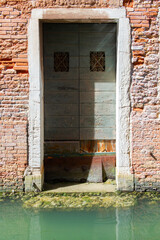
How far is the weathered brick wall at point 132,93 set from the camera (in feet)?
13.9

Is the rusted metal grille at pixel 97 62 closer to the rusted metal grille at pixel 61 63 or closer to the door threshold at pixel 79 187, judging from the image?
the rusted metal grille at pixel 61 63

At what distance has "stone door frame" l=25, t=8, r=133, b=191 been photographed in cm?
421

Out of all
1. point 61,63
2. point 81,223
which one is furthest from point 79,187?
point 61,63

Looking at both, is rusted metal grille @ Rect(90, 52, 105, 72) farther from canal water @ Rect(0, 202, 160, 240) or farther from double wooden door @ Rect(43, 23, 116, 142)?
canal water @ Rect(0, 202, 160, 240)

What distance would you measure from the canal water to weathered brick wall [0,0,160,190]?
69 centimetres

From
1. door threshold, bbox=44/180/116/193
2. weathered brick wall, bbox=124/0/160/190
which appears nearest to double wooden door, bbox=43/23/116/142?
weathered brick wall, bbox=124/0/160/190

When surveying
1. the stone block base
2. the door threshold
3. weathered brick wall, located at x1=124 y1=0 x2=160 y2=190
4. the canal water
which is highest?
weathered brick wall, located at x1=124 y1=0 x2=160 y2=190

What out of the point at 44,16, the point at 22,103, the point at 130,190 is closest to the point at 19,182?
the point at 22,103

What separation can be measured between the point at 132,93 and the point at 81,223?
2.18m

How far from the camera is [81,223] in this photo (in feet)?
10.9

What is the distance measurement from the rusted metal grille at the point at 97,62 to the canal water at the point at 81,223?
8.27 feet

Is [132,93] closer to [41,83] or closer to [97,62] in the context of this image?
[97,62]

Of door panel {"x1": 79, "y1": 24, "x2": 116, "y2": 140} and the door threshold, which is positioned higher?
door panel {"x1": 79, "y1": 24, "x2": 116, "y2": 140}

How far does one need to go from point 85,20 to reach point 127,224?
312 centimetres
